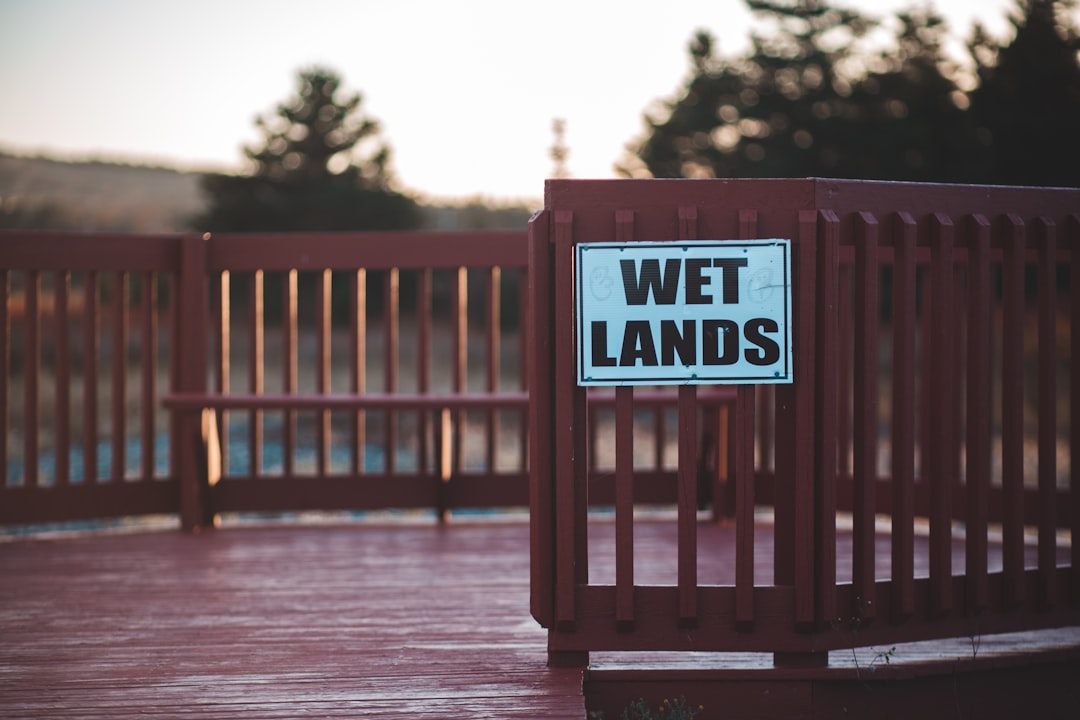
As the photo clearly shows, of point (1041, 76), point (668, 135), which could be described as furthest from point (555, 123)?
point (1041, 76)

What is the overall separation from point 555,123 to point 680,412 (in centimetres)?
4145

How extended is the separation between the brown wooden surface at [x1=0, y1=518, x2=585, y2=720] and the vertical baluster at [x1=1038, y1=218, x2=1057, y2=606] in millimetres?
1570

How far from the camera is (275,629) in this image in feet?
10.3

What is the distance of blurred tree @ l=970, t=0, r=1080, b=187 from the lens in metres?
25.4

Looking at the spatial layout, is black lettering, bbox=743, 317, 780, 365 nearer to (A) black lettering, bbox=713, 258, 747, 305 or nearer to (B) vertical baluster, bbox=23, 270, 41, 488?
(A) black lettering, bbox=713, 258, 747, 305

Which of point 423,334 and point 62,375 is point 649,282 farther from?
point 62,375

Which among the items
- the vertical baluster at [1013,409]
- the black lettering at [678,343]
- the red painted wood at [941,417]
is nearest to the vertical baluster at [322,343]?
the black lettering at [678,343]

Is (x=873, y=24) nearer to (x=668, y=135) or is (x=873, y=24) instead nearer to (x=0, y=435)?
(x=668, y=135)

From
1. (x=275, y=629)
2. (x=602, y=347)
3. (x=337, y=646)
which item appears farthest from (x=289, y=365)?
(x=602, y=347)

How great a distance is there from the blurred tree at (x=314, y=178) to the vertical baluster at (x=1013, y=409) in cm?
2931

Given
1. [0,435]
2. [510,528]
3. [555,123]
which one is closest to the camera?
[0,435]

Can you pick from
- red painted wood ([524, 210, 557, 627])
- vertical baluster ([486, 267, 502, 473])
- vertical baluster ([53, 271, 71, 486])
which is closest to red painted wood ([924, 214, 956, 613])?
red painted wood ([524, 210, 557, 627])

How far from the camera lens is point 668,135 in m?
33.5

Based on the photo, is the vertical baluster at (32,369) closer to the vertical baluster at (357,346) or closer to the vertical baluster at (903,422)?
the vertical baluster at (357,346)
